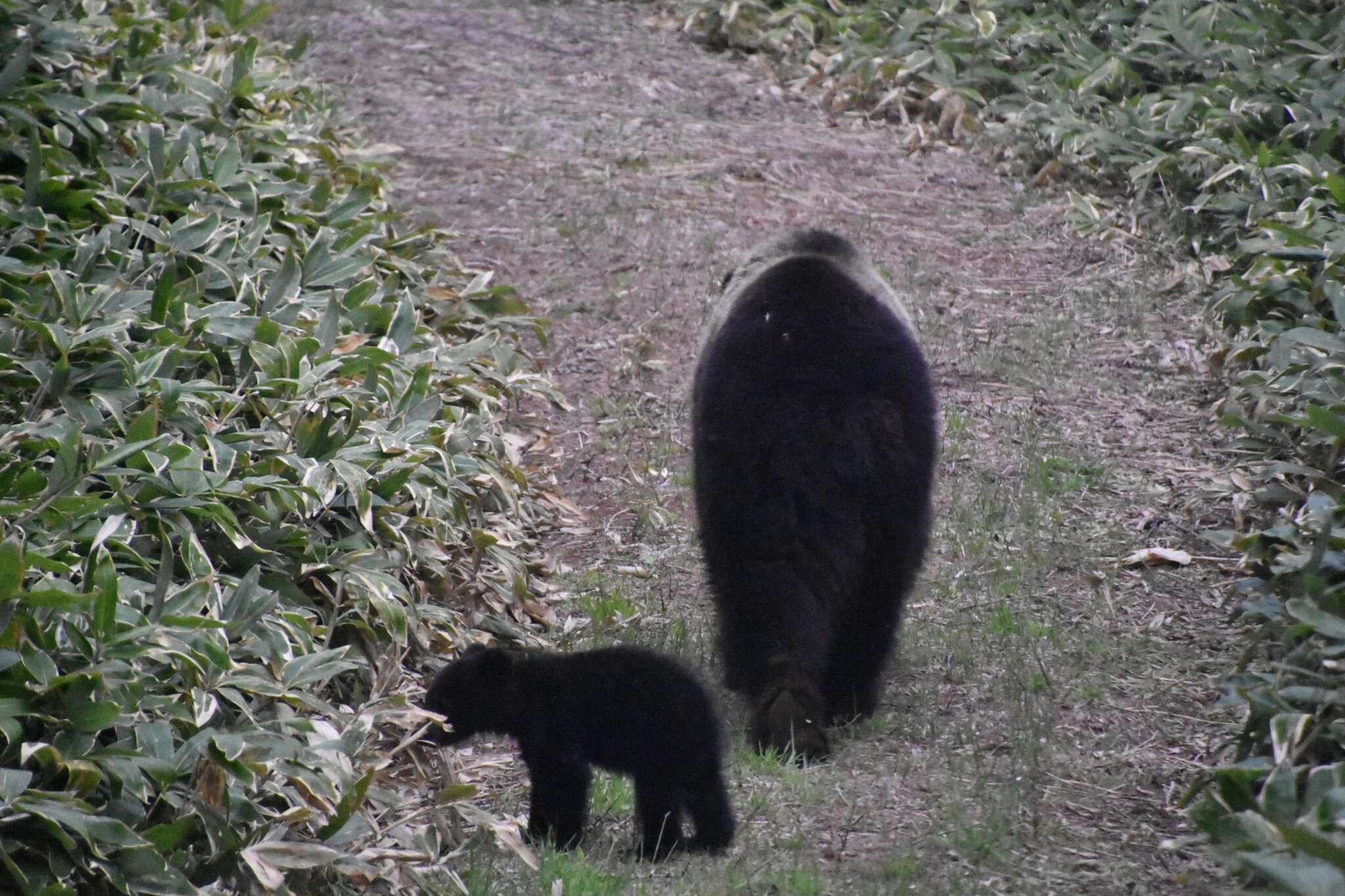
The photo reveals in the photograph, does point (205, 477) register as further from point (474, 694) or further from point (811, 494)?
point (811, 494)

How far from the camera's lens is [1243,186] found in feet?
27.7

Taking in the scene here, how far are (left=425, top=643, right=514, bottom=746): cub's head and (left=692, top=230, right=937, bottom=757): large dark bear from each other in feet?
3.12

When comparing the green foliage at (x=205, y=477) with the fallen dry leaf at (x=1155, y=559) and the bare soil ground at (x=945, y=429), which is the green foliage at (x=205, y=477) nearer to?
the bare soil ground at (x=945, y=429)

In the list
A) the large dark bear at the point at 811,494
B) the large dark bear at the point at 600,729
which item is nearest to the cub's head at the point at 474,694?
the large dark bear at the point at 600,729

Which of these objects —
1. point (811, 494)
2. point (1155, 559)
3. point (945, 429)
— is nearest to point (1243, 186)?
point (945, 429)

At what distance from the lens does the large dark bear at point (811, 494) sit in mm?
4727

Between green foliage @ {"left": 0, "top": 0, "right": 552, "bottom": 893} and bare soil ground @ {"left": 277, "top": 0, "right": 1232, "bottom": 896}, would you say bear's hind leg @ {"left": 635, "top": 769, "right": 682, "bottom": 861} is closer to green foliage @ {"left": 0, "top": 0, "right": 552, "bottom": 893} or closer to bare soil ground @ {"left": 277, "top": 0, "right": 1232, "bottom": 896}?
bare soil ground @ {"left": 277, "top": 0, "right": 1232, "bottom": 896}

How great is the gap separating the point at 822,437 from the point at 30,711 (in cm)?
267

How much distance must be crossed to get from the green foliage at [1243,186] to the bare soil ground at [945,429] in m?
0.33

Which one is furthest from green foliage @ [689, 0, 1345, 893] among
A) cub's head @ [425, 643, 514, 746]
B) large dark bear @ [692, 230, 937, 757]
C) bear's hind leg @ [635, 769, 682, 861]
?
cub's head @ [425, 643, 514, 746]

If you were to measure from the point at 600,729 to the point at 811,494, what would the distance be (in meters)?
1.16

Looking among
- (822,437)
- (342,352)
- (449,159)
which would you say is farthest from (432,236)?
(822,437)

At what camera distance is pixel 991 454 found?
7.00m

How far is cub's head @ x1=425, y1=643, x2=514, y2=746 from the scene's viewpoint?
430cm
